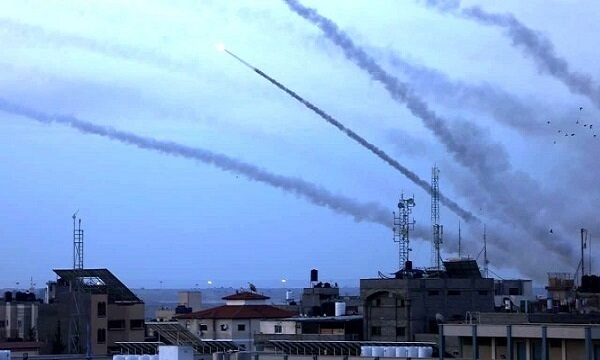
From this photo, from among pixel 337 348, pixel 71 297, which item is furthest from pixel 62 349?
pixel 337 348

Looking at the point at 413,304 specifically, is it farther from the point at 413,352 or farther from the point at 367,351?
the point at 413,352

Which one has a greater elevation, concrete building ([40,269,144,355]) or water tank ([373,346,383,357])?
concrete building ([40,269,144,355])

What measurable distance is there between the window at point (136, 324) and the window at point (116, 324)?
0.74 metres

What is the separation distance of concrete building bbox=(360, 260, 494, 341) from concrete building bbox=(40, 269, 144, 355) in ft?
89.3

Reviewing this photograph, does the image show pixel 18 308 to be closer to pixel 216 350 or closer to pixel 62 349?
pixel 62 349

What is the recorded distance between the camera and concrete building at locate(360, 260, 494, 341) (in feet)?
326

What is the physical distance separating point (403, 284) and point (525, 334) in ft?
128

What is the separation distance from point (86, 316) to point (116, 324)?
379 centimetres

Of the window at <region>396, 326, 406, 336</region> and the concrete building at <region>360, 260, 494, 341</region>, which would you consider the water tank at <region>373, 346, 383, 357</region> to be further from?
the window at <region>396, 326, 406, 336</region>

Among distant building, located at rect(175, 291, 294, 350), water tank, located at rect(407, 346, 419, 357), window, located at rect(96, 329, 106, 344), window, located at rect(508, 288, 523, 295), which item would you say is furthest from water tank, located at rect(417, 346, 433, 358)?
window, located at rect(508, 288, 523, 295)

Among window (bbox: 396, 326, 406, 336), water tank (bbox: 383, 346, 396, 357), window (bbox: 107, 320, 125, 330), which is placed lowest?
water tank (bbox: 383, 346, 396, 357)

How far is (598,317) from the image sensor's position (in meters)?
82.1

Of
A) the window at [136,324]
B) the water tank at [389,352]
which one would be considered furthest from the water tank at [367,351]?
the window at [136,324]

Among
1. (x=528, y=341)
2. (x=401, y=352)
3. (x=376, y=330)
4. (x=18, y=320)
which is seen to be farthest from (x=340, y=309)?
(x=528, y=341)
